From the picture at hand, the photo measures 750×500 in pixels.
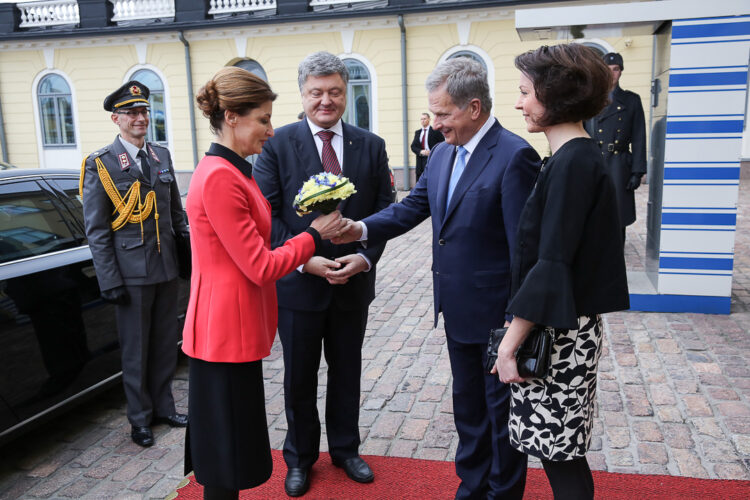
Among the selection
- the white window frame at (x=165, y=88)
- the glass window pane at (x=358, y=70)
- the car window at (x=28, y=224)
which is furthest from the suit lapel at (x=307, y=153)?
the white window frame at (x=165, y=88)

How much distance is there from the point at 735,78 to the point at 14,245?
583 cm

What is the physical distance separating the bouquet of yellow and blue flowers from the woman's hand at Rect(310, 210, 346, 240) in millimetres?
38

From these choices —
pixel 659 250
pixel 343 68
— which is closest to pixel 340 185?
pixel 343 68

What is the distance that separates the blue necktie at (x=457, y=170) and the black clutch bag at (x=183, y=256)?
1954 mm

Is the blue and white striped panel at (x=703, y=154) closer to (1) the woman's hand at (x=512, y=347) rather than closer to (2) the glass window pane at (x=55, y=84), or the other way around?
(1) the woman's hand at (x=512, y=347)

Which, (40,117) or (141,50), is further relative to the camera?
(40,117)

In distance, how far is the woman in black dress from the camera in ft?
6.61

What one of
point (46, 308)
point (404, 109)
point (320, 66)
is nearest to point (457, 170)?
point (320, 66)

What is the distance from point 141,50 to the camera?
1925 centimetres

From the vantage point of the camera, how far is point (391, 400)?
14.2ft

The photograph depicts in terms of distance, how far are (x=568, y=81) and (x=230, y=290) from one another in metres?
1.39

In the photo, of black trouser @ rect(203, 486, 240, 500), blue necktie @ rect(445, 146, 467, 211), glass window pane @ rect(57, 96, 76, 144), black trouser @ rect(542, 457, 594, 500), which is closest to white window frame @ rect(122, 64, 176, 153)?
glass window pane @ rect(57, 96, 76, 144)

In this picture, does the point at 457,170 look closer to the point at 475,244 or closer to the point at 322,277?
the point at 475,244

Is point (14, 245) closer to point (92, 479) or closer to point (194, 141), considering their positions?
point (92, 479)
